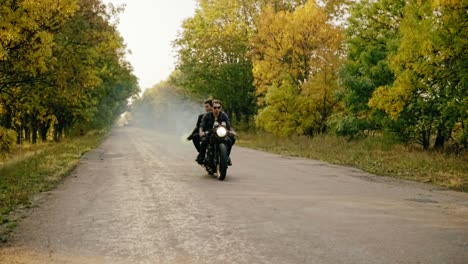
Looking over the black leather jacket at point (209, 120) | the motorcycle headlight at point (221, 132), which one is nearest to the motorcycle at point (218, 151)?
the motorcycle headlight at point (221, 132)

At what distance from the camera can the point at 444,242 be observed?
219 inches

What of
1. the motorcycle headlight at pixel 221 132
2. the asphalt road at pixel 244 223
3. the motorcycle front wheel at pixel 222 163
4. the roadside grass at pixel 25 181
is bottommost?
the roadside grass at pixel 25 181

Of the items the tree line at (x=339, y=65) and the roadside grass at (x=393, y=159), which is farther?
the tree line at (x=339, y=65)

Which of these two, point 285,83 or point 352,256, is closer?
point 352,256

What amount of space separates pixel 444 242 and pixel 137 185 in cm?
703

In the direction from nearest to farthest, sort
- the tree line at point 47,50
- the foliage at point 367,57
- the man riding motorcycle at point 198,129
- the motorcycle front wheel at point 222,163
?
the motorcycle front wheel at point 222,163, the man riding motorcycle at point 198,129, the tree line at point 47,50, the foliage at point 367,57

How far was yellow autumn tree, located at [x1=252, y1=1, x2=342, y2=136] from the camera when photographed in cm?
2861

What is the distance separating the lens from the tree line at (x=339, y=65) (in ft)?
52.6

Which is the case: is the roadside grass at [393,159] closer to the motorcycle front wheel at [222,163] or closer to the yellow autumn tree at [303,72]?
the yellow autumn tree at [303,72]

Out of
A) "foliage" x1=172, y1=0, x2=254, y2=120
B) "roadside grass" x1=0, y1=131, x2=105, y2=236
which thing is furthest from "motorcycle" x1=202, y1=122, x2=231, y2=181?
"foliage" x1=172, y1=0, x2=254, y2=120

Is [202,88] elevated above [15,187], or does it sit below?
above

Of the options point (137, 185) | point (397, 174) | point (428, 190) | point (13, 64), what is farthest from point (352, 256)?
point (13, 64)

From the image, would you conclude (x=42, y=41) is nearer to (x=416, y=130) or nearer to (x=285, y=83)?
(x=416, y=130)

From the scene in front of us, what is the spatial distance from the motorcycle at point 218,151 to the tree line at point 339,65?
7.92 meters
